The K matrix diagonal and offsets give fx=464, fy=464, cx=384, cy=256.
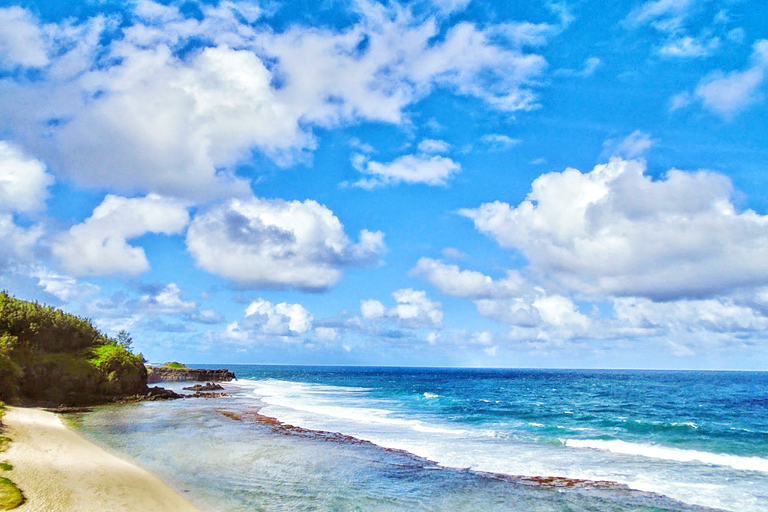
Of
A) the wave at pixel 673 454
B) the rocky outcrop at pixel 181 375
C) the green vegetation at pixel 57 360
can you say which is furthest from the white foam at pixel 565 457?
the rocky outcrop at pixel 181 375

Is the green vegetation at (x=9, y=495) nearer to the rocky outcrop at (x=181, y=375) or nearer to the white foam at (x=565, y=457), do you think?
the white foam at (x=565, y=457)

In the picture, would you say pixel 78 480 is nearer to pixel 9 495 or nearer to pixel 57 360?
pixel 9 495

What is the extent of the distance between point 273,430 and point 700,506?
26.1 m

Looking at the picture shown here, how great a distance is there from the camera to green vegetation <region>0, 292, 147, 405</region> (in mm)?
42375

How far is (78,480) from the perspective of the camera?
17656mm

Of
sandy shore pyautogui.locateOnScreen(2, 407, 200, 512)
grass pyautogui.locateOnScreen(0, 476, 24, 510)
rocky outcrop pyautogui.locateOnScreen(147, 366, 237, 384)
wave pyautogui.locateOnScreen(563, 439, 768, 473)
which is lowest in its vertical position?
rocky outcrop pyautogui.locateOnScreen(147, 366, 237, 384)

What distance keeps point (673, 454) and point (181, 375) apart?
10336 centimetres

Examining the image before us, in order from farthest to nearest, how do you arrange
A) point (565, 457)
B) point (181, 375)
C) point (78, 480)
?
point (181, 375) < point (565, 457) < point (78, 480)

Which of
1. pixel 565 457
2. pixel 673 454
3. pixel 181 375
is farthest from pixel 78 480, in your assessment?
pixel 181 375

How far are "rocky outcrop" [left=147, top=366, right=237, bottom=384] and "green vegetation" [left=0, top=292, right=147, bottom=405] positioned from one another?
163 ft

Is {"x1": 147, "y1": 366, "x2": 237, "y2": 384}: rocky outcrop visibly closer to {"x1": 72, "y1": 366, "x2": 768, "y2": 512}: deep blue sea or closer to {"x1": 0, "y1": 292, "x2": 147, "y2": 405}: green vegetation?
{"x1": 0, "y1": 292, "x2": 147, "y2": 405}: green vegetation

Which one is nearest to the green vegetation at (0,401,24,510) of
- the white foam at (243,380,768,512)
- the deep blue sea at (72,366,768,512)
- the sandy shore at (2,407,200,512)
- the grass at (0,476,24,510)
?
the grass at (0,476,24,510)

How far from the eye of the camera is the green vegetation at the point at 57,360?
139ft

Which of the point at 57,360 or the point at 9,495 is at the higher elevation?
the point at 57,360
